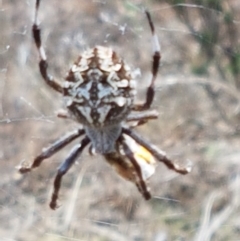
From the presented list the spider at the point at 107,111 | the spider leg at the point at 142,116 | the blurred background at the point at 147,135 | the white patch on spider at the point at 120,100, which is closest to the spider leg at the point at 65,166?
the spider at the point at 107,111

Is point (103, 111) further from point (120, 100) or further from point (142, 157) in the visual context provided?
point (142, 157)

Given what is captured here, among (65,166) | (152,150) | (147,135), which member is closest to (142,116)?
(152,150)

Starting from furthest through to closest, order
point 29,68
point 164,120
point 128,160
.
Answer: point 29,68 < point 164,120 < point 128,160

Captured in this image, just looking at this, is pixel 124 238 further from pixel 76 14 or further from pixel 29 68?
pixel 76 14

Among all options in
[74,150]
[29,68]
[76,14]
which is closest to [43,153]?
[74,150]

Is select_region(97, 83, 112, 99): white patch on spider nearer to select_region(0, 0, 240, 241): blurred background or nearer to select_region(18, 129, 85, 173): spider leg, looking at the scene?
select_region(18, 129, 85, 173): spider leg

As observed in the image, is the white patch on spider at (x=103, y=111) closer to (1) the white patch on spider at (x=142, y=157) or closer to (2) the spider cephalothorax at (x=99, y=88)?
(2) the spider cephalothorax at (x=99, y=88)
